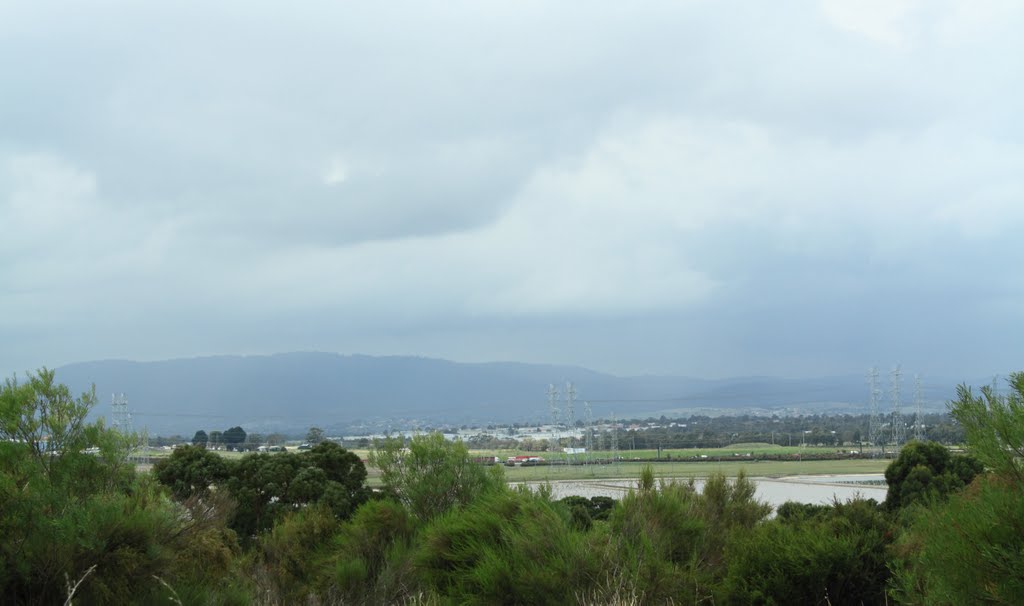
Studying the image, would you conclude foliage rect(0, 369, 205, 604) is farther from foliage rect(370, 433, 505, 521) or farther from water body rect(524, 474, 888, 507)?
water body rect(524, 474, 888, 507)

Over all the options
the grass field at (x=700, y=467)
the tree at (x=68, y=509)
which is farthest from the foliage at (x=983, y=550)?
the grass field at (x=700, y=467)

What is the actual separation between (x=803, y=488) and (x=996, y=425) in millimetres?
61822

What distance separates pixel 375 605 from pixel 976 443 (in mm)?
11795

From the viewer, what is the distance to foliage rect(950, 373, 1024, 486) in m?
7.81

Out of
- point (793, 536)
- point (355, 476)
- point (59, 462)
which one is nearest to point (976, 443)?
point (793, 536)

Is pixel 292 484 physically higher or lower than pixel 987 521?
lower

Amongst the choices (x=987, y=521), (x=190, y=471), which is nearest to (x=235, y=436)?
(x=190, y=471)

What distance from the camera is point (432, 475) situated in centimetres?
2306

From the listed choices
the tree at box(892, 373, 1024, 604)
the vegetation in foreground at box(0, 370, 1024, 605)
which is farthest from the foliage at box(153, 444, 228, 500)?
the tree at box(892, 373, 1024, 604)

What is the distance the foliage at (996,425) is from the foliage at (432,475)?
13.7 meters

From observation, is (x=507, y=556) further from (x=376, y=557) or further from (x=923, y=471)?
(x=923, y=471)

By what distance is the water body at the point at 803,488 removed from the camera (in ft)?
186

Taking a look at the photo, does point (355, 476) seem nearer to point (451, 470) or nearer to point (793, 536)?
point (451, 470)

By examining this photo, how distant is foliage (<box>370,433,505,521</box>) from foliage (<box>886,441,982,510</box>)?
20.0 m
